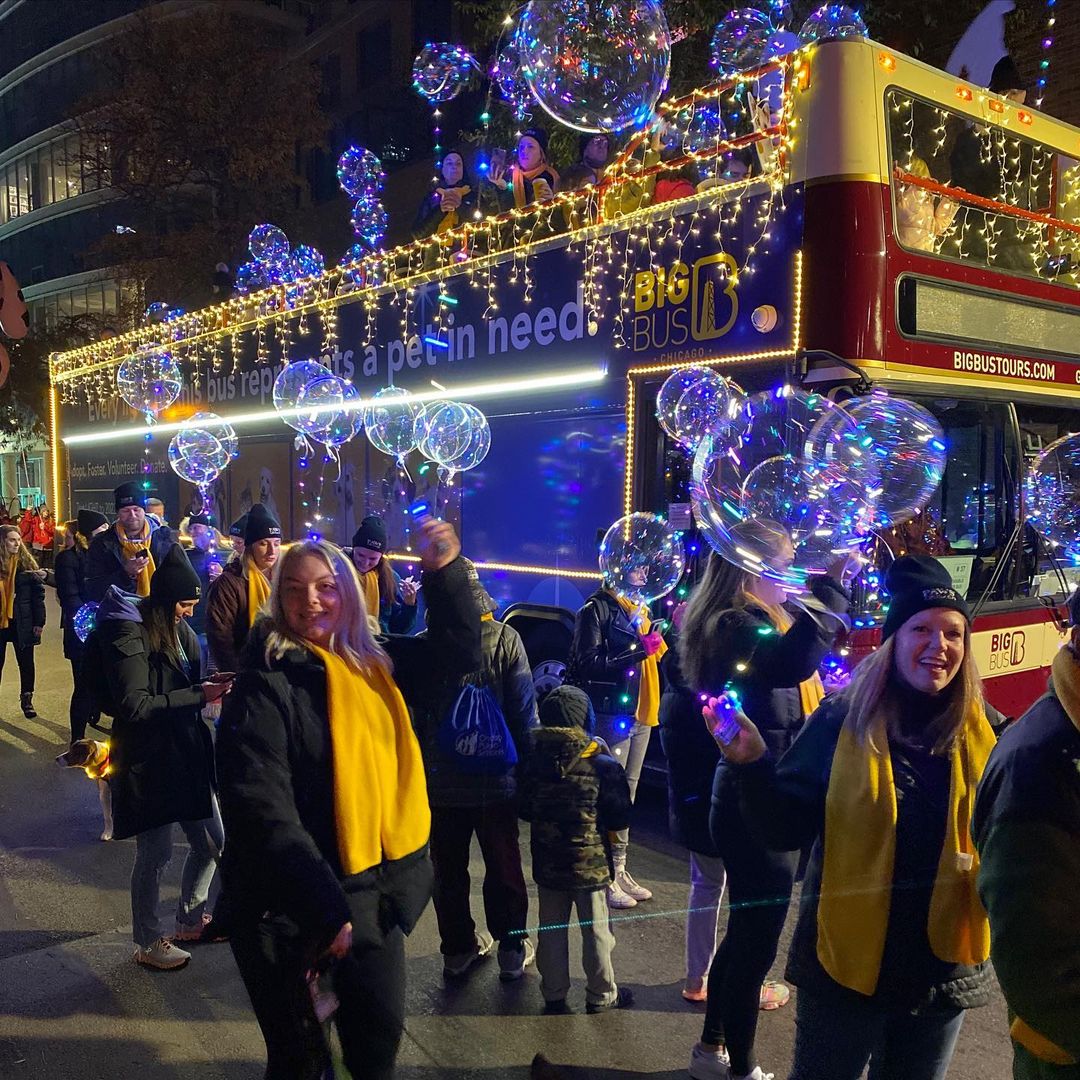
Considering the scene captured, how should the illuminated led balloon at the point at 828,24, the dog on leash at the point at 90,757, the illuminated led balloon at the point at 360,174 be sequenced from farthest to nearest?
the illuminated led balloon at the point at 360,174 < the illuminated led balloon at the point at 828,24 < the dog on leash at the point at 90,757

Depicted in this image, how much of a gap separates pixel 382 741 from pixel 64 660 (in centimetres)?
1066

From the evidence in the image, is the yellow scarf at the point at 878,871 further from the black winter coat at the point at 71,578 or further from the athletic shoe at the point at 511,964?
the black winter coat at the point at 71,578

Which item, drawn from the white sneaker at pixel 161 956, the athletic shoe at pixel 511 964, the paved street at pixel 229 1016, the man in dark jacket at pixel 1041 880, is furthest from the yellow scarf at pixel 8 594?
the man in dark jacket at pixel 1041 880

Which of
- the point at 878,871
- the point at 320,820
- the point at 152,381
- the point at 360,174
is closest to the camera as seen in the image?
the point at 878,871

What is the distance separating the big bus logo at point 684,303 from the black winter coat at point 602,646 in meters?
1.73

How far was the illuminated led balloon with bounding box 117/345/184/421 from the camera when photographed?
39.7ft

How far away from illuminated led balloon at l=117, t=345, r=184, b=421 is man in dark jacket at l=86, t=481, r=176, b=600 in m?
5.39

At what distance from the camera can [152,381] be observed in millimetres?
12195

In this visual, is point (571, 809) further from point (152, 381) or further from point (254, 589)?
point (152, 381)

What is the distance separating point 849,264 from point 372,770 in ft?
12.4

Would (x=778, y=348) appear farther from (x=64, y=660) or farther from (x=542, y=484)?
(x=64, y=660)

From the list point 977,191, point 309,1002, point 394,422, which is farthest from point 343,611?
Answer: point 394,422

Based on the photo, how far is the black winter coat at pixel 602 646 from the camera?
5055mm

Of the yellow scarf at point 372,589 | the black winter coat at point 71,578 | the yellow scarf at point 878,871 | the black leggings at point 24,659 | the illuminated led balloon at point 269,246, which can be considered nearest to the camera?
the yellow scarf at point 878,871
